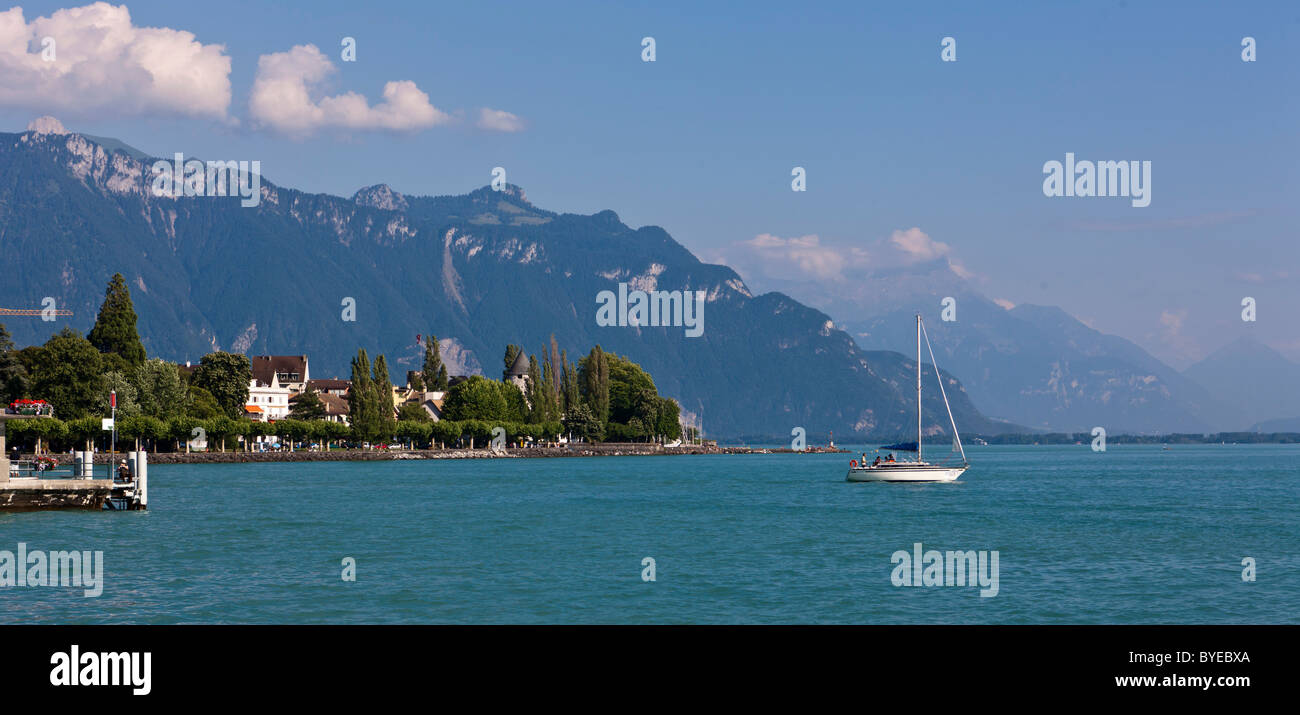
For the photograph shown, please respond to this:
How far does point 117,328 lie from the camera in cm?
14275

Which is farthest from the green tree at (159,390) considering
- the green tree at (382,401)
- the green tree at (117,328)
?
the green tree at (382,401)

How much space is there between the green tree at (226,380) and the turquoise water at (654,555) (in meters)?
67.0

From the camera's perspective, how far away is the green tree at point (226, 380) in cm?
15550

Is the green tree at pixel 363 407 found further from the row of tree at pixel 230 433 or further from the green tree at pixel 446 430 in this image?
the green tree at pixel 446 430

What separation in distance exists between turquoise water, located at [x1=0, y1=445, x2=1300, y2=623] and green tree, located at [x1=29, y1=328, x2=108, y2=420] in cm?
4944

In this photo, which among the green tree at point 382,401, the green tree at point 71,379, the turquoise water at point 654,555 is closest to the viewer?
the turquoise water at point 654,555

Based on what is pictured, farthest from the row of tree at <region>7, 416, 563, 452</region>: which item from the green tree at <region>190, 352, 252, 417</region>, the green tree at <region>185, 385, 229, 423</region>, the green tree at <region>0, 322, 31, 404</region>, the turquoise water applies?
the turquoise water

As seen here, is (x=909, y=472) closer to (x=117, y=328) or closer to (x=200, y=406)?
(x=200, y=406)

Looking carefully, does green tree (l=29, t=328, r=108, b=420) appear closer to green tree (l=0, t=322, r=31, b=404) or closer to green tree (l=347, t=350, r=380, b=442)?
green tree (l=0, t=322, r=31, b=404)

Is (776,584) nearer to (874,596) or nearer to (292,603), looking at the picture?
(874,596)

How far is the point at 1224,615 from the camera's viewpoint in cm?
3198

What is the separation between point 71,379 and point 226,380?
2513 cm

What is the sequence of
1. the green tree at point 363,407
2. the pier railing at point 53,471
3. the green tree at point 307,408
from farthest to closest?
the green tree at point 307,408 < the green tree at point 363,407 < the pier railing at point 53,471

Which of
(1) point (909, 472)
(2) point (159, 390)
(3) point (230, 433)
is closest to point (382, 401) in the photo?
(3) point (230, 433)
